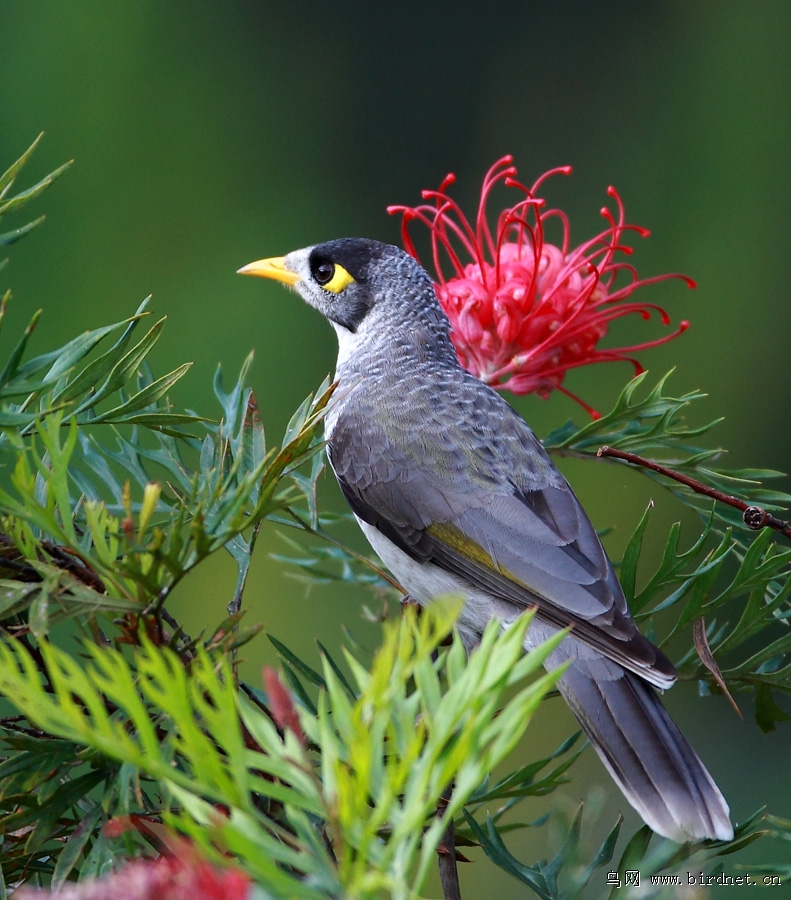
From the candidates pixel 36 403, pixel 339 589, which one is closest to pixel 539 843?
pixel 339 589

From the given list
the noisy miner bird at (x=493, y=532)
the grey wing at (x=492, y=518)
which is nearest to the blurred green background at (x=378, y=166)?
the noisy miner bird at (x=493, y=532)

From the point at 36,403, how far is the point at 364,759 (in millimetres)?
304

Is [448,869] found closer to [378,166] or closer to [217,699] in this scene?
[217,699]

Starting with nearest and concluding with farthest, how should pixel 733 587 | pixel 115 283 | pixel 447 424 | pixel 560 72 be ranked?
1. pixel 733 587
2. pixel 447 424
3. pixel 115 283
4. pixel 560 72

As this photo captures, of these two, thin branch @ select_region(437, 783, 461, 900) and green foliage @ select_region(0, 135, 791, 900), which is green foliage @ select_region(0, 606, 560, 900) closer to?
green foliage @ select_region(0, 135, 791, 900)

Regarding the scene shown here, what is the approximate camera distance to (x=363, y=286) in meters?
1.69

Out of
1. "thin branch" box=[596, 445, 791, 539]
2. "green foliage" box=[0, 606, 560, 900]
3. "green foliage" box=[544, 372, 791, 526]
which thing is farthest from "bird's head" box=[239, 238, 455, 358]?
"green foliage" box=[0, 606, 560, 900]

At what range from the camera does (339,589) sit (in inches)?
106

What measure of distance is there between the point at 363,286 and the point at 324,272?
0.21ft

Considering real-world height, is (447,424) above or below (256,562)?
above

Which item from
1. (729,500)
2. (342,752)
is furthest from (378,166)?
(342,752)

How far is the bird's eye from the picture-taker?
1.69 m

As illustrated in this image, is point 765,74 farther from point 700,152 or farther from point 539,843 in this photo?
point 539,843

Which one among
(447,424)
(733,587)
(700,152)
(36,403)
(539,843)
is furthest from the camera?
(700,152)
